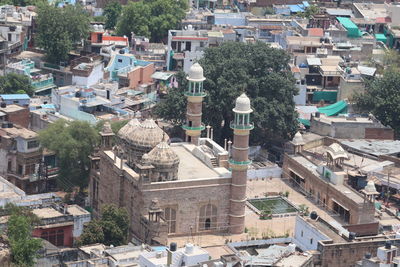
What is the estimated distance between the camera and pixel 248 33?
96.4m

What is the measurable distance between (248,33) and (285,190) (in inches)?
1147

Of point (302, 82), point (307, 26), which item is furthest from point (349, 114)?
point (307, 26)

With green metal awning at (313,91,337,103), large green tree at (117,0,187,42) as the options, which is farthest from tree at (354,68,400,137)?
large green tree at (117,0,187,42)

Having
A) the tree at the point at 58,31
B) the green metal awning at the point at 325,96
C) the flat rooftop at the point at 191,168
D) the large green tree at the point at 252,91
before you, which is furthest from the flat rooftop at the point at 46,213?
the green metal awning at the point at 325,96

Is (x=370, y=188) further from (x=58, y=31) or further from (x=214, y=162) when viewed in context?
(x=58, y=31)

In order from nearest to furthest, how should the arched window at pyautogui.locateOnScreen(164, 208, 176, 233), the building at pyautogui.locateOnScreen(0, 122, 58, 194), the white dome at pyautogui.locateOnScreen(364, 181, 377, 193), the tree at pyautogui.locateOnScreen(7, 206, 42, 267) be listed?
the tree at pyautogui.locateOnScreen(7, 206, 42, 267), the arched window at pyautogui.locateOnScreen(164, 208, 176, 233), the white dome at pyautogui.locateOnScreen(364, 181, 377, 193), the building at pyautogui.locateOnScreen(0, 122, 58, 194)

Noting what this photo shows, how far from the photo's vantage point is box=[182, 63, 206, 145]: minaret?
2613 inches

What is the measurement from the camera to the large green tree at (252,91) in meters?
75.6

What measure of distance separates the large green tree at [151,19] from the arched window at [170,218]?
37591 millimetres

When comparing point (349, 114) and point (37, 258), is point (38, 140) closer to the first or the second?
point (37, 258)

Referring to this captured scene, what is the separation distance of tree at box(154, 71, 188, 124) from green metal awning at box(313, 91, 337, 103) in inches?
493

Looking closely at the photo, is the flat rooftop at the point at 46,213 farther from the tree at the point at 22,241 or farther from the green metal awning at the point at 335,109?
the green metal awning at the point at 335,109

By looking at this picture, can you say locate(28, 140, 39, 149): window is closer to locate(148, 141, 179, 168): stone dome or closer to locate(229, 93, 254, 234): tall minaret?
locate(148, 141, 179, 168): stone dome

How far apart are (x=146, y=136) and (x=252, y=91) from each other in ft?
50.4
